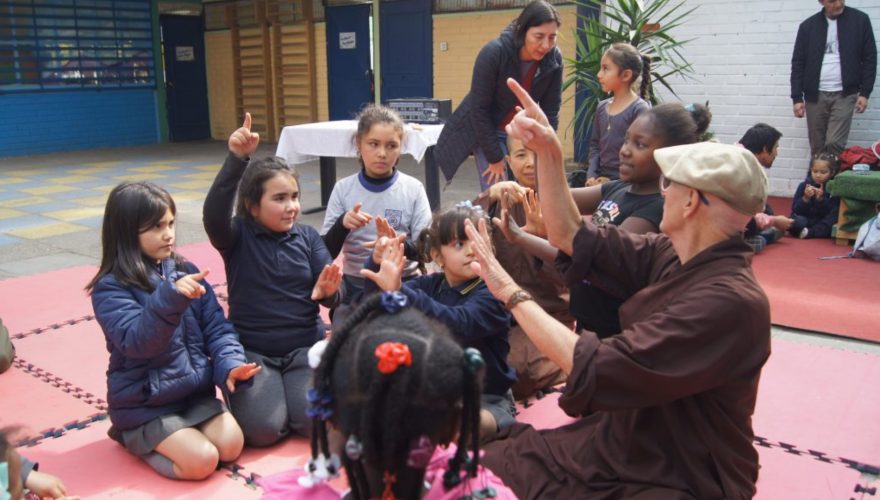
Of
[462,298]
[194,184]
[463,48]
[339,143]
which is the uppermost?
[463,48]

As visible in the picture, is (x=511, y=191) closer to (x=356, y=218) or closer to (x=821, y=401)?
(x=356, y=218)

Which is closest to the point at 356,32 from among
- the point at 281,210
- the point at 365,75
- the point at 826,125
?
the point at 365,75

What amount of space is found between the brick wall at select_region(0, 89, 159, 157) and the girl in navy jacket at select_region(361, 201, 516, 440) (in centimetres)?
1095

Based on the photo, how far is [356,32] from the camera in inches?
453

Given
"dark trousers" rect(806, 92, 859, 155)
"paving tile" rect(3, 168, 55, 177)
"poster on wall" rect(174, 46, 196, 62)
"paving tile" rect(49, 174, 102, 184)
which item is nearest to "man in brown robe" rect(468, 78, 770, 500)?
"dark trousers" rect(806, 92, 859, 155)

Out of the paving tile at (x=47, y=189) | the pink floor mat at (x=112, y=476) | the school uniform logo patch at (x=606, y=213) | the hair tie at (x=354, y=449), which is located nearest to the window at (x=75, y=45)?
the paving tile at (x=47, y=189)

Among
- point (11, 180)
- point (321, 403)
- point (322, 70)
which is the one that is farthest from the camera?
point (322, 70)

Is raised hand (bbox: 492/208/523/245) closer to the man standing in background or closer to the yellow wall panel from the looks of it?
the man standing in background

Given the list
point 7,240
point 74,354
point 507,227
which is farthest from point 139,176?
point 507,227

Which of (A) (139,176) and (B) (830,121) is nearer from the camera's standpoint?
(B) (830,121)

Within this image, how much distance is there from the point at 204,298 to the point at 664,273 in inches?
65.0

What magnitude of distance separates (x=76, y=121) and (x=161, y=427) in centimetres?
1138

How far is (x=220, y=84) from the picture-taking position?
13.9m

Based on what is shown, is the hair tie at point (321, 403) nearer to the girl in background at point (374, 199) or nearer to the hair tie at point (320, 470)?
the hair tie at point (320, 470)
